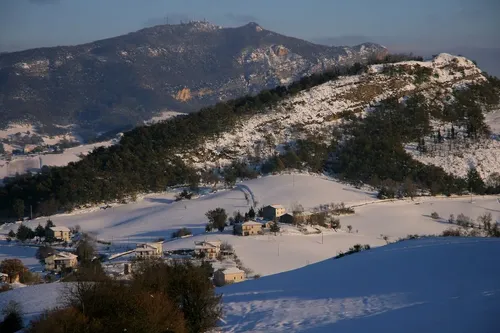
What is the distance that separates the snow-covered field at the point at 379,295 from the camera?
1630cm

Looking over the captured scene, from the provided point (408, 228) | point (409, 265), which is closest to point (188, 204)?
point (408, 228)

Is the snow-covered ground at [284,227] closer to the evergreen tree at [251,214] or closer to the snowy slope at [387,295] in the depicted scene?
the evergreen tree at [251,214]

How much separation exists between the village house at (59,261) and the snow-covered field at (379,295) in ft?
55.4

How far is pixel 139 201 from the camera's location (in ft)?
193

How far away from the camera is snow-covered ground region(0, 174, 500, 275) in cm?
4262

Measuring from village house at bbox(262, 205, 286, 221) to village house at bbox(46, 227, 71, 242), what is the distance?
12972 millimetres

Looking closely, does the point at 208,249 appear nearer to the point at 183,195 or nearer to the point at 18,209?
the point at 183,195

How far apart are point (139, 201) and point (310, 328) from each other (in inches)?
1691

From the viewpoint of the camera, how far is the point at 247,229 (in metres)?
46.2

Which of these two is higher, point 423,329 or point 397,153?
point 397,153

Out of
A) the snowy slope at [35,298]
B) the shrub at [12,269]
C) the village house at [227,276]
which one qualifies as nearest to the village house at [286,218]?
the village house at [227,276]

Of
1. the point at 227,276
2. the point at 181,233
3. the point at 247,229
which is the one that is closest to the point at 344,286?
the point at 227,276

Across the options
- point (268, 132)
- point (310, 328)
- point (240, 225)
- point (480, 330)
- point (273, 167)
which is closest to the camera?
point (480, 330)

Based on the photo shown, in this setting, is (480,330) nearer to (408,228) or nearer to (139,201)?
(408,228)
